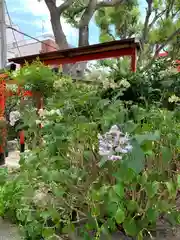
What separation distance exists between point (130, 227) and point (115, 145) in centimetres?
49

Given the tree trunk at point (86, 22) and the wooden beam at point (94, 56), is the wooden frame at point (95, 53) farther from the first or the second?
the tree trunk at point (86, 22)

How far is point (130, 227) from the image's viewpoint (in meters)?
1.39

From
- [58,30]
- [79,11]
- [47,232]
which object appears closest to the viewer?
[47,232]

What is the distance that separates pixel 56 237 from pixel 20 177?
1.55ft

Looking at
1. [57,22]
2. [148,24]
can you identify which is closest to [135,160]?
[57,22]

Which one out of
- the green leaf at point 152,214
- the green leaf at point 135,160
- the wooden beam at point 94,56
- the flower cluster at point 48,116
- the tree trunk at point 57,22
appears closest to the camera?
the green leaf at point 135,160

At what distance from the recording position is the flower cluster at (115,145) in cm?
116

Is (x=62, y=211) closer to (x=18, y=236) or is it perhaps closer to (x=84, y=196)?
(x=84, y=196)

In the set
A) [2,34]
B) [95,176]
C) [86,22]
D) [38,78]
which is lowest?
[95,176]

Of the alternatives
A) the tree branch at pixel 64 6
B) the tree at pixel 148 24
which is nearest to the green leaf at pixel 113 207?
the tree at pixel 148 24

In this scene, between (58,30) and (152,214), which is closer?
(152,214)

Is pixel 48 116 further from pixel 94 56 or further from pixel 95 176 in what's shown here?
pixel 94 56

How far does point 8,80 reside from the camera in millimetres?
4574

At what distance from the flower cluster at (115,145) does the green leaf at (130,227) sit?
1.43ft
